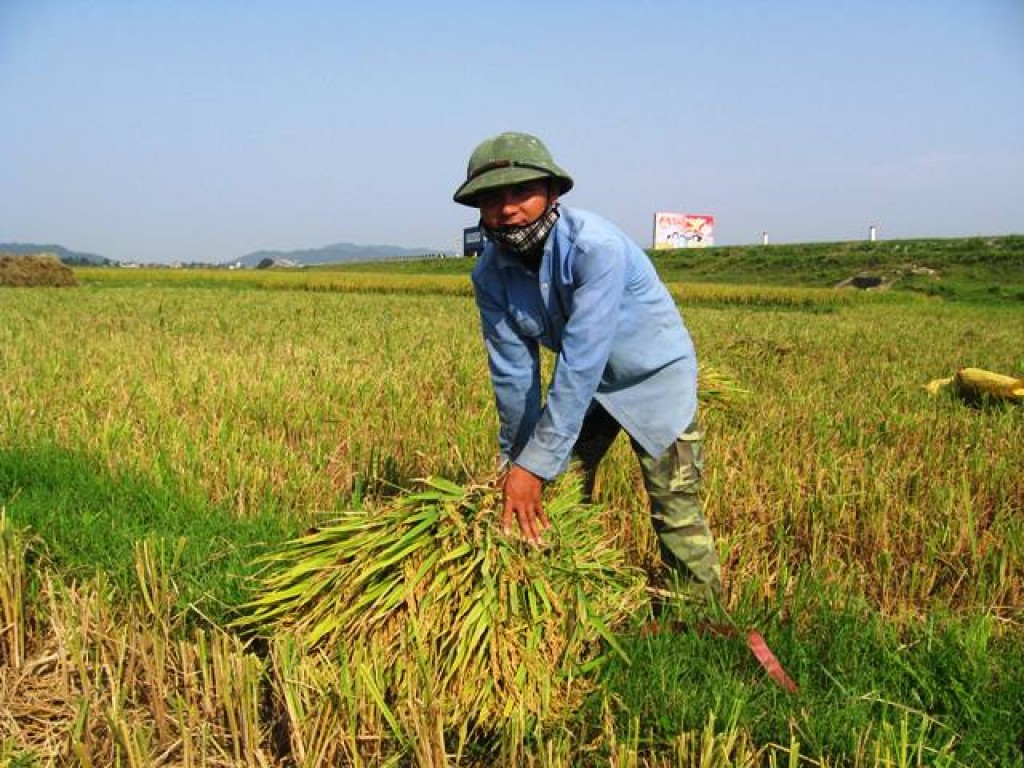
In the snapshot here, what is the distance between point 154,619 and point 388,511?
0.86 m

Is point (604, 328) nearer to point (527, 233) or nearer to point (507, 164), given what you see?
point (527, 233)

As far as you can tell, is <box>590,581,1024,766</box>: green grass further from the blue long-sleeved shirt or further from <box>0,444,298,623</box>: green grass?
<box>0,444,298,623</box>: green grass

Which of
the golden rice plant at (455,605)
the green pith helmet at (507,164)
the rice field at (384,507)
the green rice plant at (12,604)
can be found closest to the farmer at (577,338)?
the green pith helmet at (507,164)

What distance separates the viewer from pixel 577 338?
7.90 feet

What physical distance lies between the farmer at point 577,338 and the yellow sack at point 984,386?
13.2ft

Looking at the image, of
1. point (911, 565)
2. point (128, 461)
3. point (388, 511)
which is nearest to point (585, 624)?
point (388, 511)

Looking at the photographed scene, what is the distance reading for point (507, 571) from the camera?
2.11 m

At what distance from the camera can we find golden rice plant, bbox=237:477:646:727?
1.99 m

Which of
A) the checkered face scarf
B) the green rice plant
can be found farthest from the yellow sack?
the green rice plant

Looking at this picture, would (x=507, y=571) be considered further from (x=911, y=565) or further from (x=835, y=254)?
(x=835, y=254)

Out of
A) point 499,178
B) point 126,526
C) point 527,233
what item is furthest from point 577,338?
point 126,526

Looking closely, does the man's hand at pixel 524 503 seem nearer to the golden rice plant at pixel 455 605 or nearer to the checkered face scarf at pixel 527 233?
the golden rice plant at pixel 455 605

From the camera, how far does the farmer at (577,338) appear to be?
2.39m

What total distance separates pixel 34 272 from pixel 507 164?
24.4 meters
